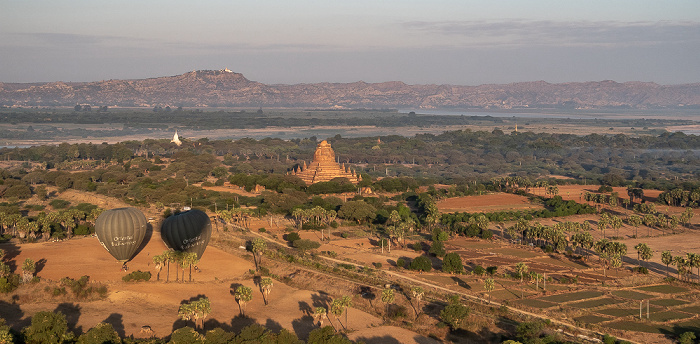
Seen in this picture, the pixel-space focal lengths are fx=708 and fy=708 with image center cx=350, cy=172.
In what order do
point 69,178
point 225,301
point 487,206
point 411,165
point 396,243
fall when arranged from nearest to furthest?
point 225,301, point 396,243, point 487,206, point 69,178, point 411,165

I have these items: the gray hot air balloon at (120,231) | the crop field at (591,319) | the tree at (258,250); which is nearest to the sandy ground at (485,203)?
the tree at (258,250)

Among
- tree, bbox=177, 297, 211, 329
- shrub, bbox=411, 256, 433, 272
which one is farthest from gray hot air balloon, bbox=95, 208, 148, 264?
shrub, bbox=411, 256, 433, 272

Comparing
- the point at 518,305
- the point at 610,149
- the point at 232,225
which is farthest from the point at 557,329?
the point at 610,149

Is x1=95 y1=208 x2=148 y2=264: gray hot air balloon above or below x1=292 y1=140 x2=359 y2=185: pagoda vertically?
above

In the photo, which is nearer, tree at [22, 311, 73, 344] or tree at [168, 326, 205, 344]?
tree at [22, 311, 73, 344]

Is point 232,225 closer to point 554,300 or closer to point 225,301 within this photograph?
point 225,301

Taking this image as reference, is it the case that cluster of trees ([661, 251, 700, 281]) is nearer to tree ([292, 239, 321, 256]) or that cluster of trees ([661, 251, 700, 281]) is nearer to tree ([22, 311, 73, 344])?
tree ([292, 239, 321, 256])

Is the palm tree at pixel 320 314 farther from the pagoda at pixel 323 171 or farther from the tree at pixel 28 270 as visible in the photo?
the pagoda at pixel 323 171
